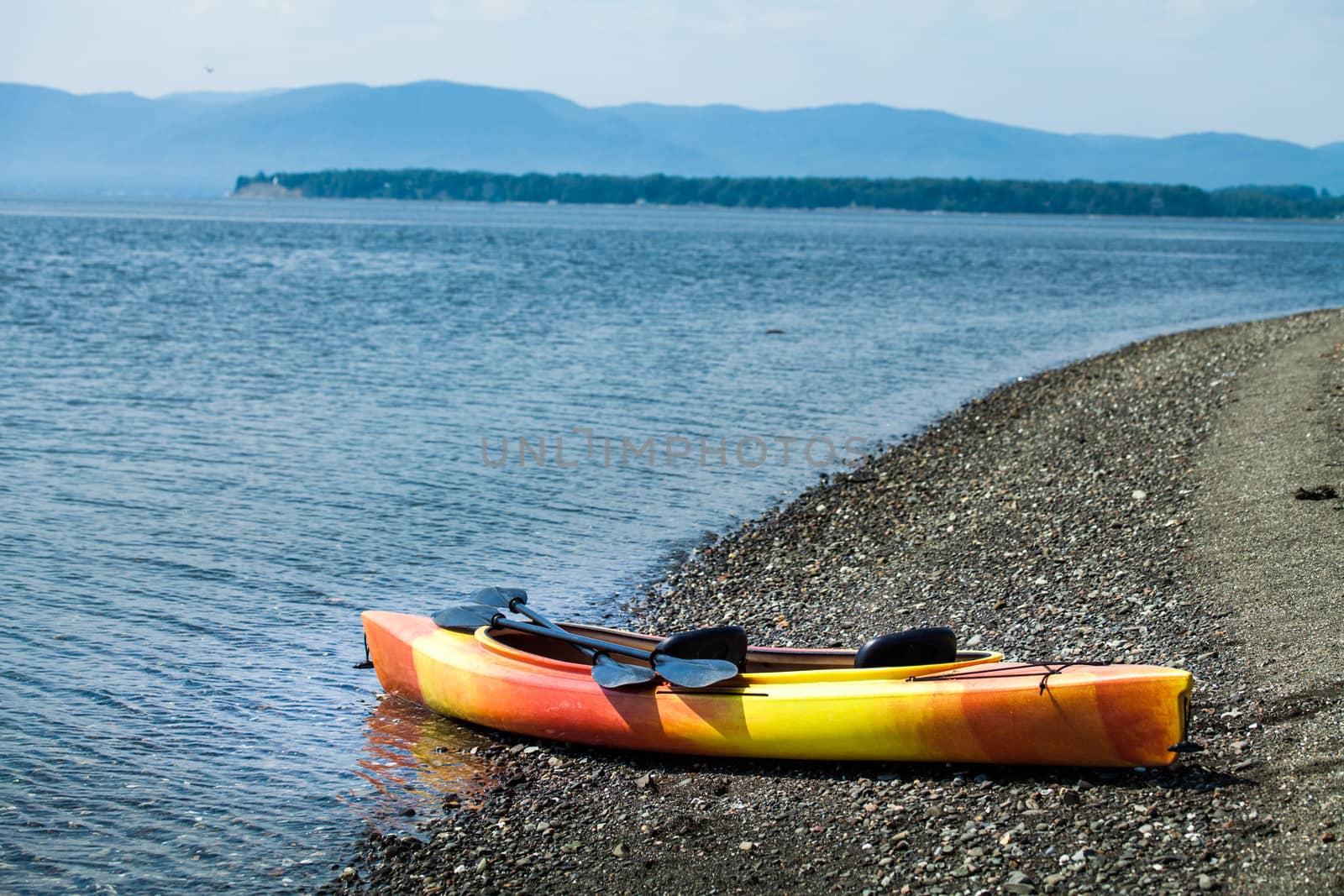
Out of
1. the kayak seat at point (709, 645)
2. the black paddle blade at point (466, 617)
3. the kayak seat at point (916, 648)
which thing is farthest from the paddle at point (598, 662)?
the kayak seat at point (916, 648)

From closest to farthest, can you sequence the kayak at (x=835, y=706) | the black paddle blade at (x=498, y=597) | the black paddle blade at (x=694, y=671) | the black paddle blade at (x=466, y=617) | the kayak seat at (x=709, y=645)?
the kayak at (x=835, y=706)
the black paddle blade at (x=694, y=671)
the kayak seat at (x=709, y=645)
the black paddle blade at (x=466, y=617)
the black paddle blade at (x=498, y=597)

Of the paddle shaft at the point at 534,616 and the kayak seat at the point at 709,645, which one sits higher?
the kayak seat at the point at 709,645

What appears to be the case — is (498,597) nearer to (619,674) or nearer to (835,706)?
(619,674)

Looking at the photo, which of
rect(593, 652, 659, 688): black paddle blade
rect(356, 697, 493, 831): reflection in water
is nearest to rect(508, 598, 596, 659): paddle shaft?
rect(593, 652, 659, 688): black paddle blade

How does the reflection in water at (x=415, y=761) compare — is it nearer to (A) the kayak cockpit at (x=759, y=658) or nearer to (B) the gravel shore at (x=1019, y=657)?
(B) the gravel shore at (x=1019, y=657)

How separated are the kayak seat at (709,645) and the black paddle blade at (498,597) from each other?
6.22 ft

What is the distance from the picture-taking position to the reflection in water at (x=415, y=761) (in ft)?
27.7

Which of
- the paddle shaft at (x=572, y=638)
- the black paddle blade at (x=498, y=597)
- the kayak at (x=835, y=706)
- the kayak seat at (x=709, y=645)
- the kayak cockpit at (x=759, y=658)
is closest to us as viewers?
the kayak at (x=835, y=706)

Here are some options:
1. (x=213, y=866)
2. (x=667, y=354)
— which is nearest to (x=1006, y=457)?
(x=213, y=866)

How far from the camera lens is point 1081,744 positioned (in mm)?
7691

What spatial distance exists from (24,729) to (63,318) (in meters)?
32.6

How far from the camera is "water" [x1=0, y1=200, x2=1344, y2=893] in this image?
346 inches

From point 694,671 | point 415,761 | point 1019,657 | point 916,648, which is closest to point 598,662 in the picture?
point 694,671

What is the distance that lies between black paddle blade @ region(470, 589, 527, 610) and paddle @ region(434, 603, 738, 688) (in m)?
0.05
